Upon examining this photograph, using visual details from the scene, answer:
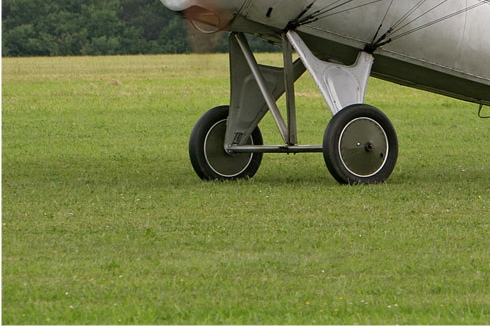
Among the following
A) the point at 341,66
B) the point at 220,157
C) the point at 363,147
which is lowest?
the point at 220,157

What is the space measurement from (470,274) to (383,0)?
20.2ft

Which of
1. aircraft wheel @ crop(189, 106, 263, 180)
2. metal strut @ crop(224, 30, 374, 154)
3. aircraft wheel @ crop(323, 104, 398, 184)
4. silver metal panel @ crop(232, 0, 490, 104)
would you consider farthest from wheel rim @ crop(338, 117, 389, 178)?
aircraft wheel @ crop(189, 106, 263, 180)

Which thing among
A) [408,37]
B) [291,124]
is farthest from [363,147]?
[408,37]

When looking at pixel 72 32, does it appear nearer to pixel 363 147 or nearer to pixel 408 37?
pixel 408 37

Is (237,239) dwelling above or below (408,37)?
below

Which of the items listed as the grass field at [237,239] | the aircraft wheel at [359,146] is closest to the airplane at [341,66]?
the aircraft wheel at [359,146]

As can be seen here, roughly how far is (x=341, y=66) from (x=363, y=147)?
111 cm

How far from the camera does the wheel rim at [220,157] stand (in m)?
15.1

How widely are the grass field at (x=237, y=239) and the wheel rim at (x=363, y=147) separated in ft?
1.08

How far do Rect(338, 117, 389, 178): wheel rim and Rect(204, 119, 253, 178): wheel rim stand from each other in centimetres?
193

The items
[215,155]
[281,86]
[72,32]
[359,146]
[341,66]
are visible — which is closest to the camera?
[359,146]

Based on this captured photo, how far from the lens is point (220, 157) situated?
15.2 m

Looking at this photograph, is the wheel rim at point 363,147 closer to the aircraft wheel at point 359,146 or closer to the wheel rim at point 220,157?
the aircraft wheel at point 359,146

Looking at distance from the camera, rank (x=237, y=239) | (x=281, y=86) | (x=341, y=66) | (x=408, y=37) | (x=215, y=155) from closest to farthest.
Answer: (x=237, y=239) → (x=341, y=66) → (x=408, y=37) → (x=215, y=155) → (x=281, y=86)
